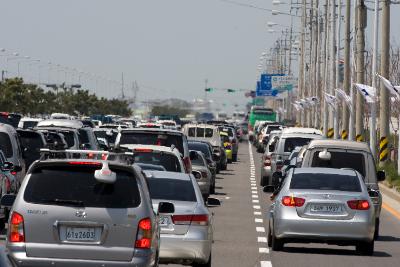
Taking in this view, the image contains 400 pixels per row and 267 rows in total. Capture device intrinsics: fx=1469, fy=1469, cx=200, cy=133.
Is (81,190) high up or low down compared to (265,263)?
up

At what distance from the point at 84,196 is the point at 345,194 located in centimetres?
881

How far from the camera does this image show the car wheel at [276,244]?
75.8 ft

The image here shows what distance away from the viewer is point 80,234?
14.7 m

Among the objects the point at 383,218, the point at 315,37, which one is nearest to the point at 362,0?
the point at 383,218

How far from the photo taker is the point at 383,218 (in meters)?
33.4

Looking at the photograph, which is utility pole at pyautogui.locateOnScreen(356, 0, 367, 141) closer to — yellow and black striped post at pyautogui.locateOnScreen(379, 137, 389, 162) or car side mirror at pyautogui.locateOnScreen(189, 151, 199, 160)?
yellow and black striped post at pyautogui.locateOnScreen(379, 137, 389, 162)

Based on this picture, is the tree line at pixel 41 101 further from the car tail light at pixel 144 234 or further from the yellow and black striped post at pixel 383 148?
the car tail light at pixel 144 234

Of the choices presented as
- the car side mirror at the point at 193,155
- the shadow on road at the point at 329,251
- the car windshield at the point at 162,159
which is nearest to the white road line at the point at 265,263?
the shadow on road at the point at 329,251

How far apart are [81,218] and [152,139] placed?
1702 centimetres

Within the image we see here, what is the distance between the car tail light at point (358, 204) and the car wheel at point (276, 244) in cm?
125

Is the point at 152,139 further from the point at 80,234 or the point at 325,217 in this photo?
the point at 80,234

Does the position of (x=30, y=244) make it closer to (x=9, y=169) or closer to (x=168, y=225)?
(x=168, y=225)

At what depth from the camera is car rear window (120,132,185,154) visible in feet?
103

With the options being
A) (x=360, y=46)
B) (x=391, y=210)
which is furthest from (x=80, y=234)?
(x=360, y=46)
